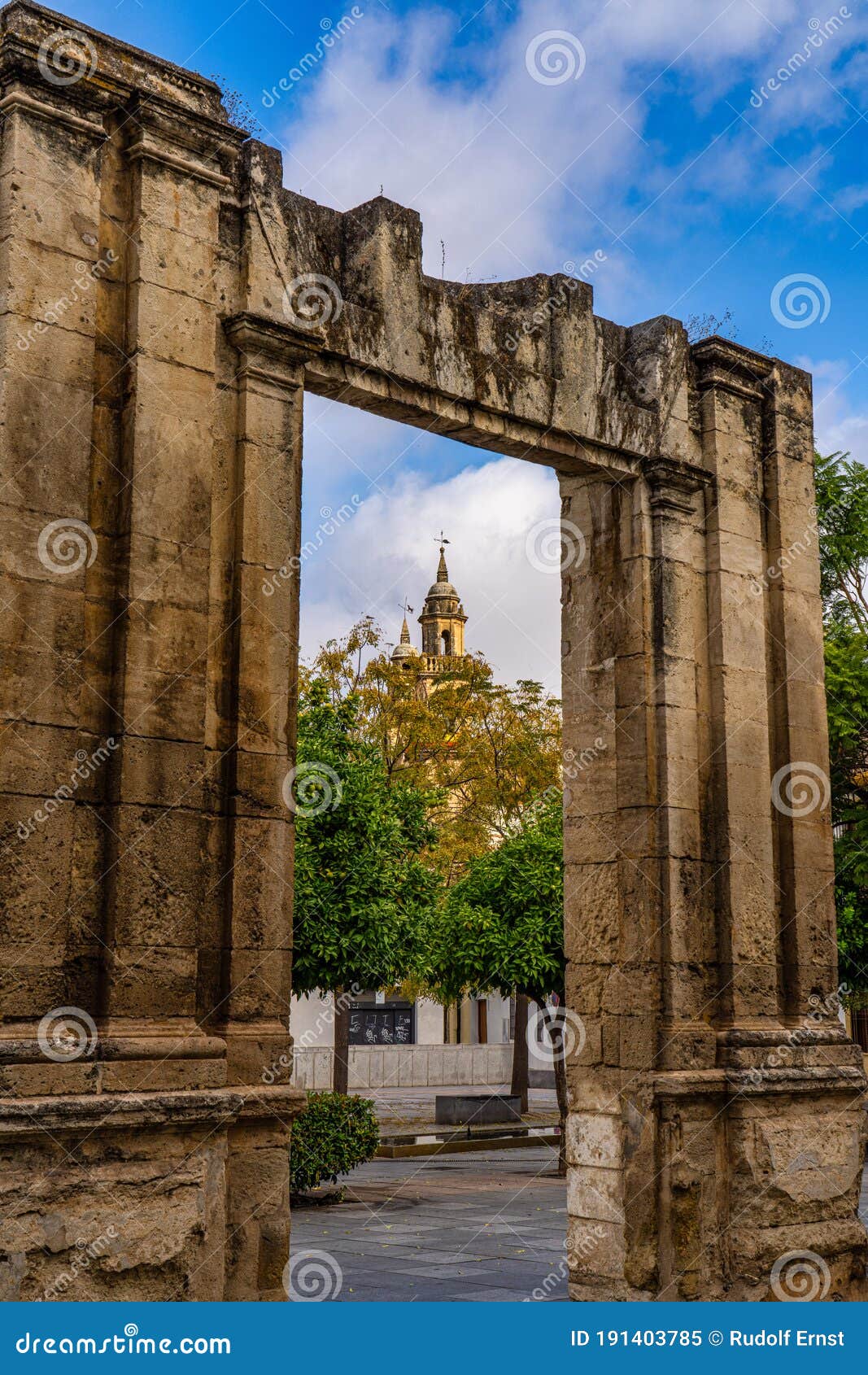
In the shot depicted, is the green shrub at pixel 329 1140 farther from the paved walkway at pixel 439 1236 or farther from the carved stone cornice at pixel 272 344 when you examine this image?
the carved stone cornice at pixel 272 344

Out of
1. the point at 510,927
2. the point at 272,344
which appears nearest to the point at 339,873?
the point at 510,927

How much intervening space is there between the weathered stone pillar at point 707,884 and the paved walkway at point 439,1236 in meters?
1.18

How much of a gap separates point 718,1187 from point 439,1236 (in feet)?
13.9

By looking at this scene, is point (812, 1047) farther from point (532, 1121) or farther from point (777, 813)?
point (532, 1121)

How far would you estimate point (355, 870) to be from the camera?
15297mm

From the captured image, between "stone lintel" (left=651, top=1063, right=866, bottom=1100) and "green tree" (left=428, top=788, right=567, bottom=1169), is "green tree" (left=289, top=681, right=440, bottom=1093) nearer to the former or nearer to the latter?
"green tree" (left=428, top=788, right=567, bottom=1169)

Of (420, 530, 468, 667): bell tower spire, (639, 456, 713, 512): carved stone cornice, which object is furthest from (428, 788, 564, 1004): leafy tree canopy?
(420, 530, 468, 667): bell tower spire

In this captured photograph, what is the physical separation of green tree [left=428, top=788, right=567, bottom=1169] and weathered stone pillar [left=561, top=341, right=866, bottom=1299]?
29.8 feet

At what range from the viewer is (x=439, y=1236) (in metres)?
10.9

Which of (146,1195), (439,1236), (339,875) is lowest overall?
(439,1236)

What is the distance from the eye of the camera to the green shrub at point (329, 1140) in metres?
12.8

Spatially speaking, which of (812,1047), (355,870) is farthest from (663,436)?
(355,870)

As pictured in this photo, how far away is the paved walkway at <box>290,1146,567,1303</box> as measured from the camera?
326 inches

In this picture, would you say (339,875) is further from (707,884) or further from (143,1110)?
(143,1110)
